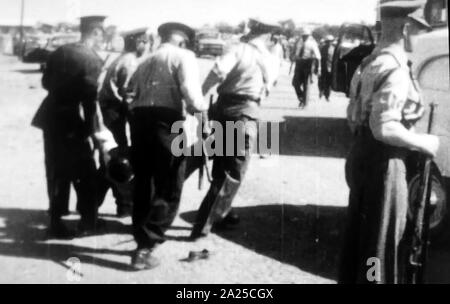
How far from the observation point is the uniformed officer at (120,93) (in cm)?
547

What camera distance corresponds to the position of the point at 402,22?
309 cm

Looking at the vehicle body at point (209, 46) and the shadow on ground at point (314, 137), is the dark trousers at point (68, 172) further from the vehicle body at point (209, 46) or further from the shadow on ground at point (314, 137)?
the vehicle body at point (209, 46)

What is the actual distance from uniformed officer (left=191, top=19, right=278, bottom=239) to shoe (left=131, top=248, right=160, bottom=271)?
2.38 ft

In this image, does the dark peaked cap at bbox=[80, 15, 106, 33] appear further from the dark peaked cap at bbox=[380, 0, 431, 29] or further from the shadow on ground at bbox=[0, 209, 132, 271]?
the dark peaked cap at bbox=[380, 0, 431, 29]

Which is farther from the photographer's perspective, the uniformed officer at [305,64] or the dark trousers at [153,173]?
the uniformed officer at [305,64]

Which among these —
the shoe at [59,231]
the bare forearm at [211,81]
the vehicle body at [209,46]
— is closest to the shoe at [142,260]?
the shoe at [59,231]

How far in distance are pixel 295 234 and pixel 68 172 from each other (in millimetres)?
2123

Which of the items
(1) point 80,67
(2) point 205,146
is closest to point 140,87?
(1) point 80,67

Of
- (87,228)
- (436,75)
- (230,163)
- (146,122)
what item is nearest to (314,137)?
(436,75)

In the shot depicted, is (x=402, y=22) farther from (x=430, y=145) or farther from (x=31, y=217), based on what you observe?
(x=31, y=217)

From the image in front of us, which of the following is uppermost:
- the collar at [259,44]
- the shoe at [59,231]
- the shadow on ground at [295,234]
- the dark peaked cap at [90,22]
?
the dark peaked cap at [90,22]

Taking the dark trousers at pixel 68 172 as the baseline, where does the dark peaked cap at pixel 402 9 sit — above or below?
above

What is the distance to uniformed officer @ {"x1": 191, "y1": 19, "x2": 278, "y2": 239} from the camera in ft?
15.8

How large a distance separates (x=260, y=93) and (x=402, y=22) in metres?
1.96
